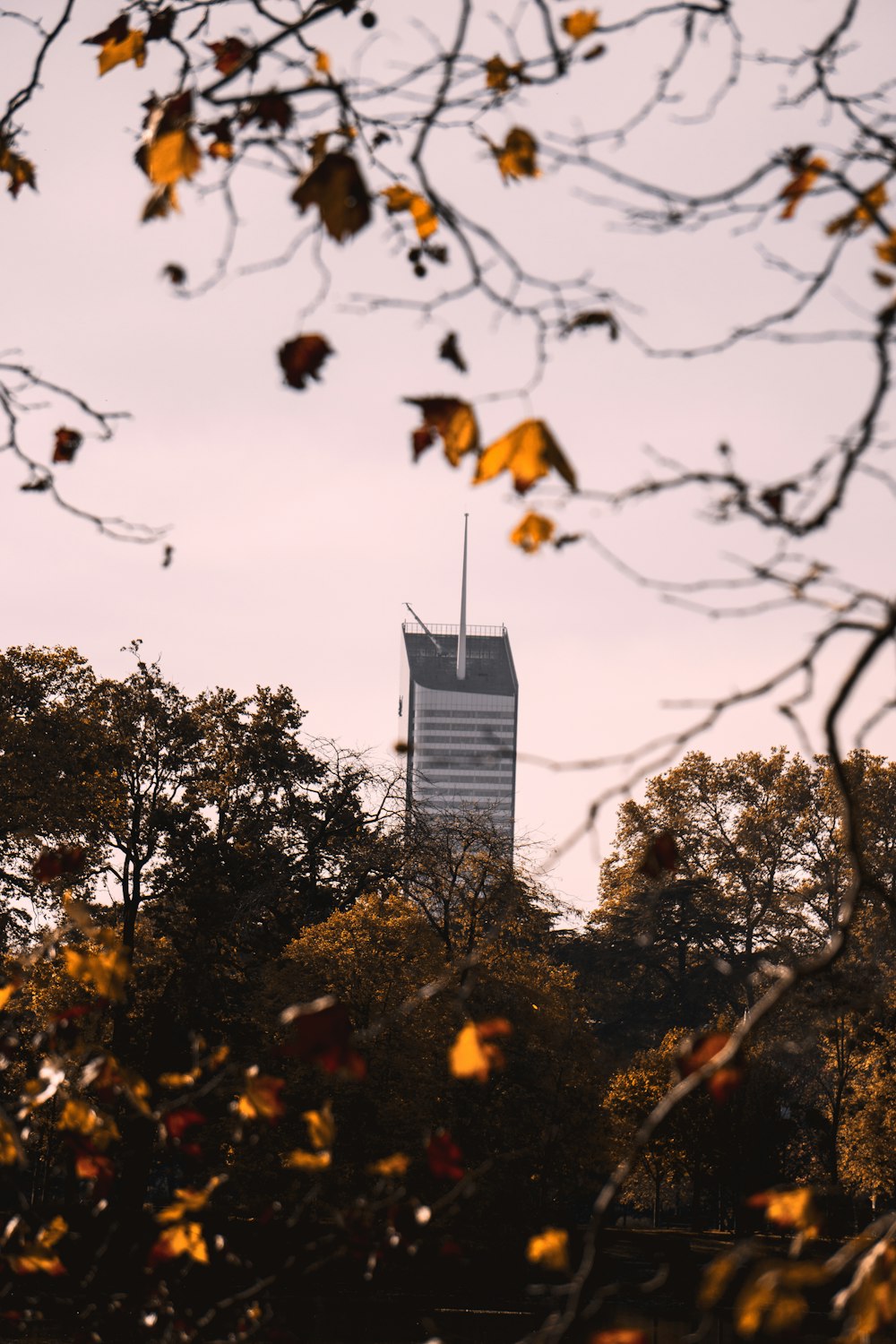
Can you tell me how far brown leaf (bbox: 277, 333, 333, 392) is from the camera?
113 inches

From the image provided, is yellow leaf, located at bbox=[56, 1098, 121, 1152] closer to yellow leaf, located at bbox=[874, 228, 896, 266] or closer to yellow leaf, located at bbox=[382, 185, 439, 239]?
yellow leaf, located at bbox=[382, 185, 439, 239]

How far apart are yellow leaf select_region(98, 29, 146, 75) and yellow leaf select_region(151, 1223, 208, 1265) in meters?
3.19

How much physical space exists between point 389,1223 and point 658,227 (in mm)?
2727

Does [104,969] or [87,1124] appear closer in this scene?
[104,969]

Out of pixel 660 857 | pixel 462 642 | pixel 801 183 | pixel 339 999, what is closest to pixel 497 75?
pixel 801 183

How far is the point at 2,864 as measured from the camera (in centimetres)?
2284

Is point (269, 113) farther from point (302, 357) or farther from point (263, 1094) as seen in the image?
point (263, 1094)

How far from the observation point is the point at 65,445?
4.27 meters

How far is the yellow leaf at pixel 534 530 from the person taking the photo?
281cm

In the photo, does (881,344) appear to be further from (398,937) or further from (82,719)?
(82,719)

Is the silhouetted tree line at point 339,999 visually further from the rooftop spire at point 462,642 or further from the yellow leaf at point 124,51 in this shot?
the rooftop spire at point 462,642

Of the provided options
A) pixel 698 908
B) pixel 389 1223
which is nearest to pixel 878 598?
pixel 389 1223

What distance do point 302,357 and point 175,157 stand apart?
21.8 inches

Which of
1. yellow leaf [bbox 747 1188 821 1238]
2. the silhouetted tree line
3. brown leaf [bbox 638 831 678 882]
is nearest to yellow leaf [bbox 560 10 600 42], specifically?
brown leaf [bbox 638 831 678 882]
